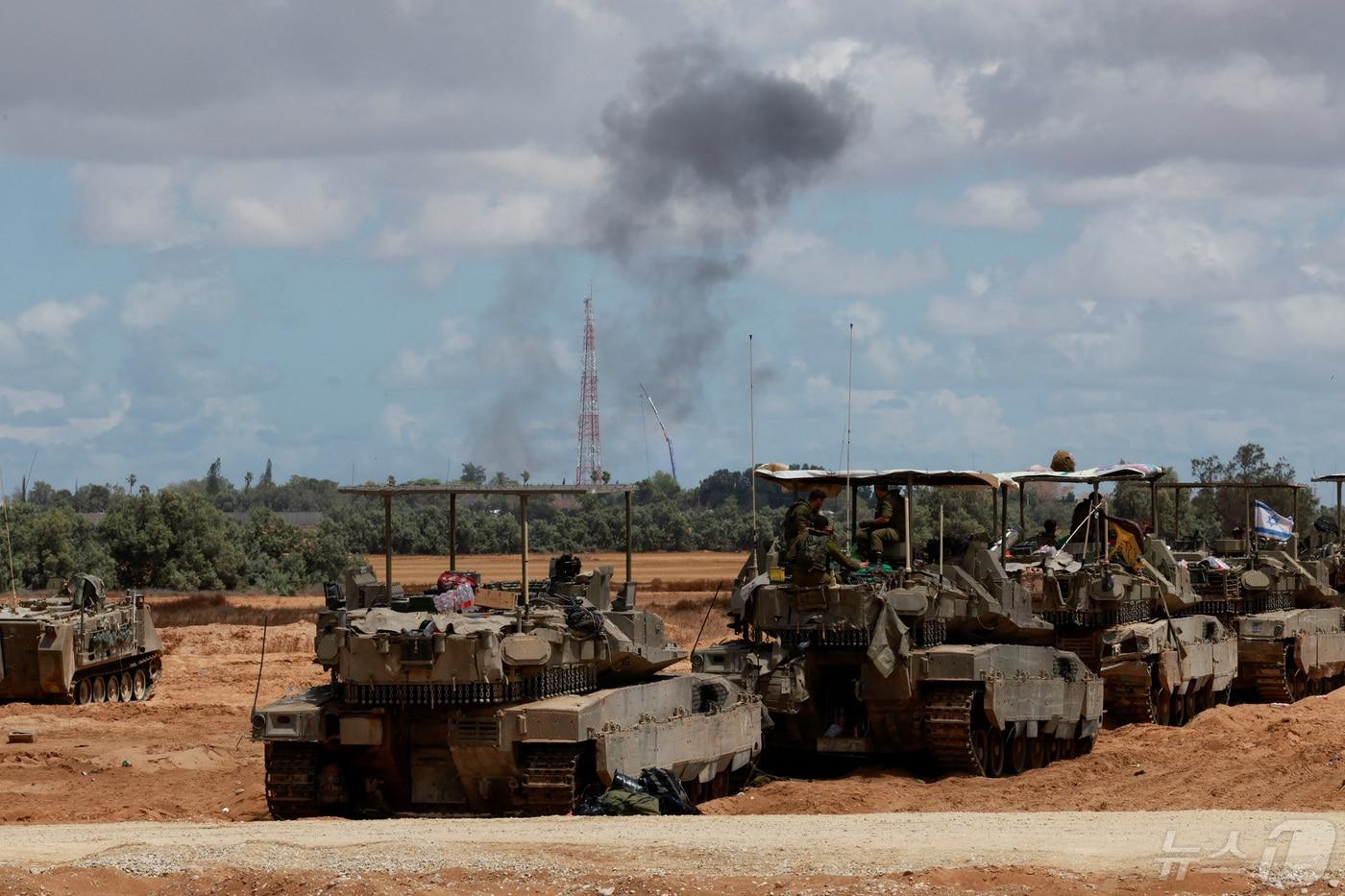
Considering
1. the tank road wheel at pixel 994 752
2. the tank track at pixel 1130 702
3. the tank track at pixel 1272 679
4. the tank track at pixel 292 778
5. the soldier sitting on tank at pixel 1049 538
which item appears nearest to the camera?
the tank track at pixel 292 778

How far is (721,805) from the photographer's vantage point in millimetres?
22219

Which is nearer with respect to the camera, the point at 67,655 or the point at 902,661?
the point at 902,661

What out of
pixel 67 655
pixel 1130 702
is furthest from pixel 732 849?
pixel 67 655

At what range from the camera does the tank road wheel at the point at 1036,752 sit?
85.4 feet

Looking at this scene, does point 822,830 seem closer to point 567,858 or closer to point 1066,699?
point 567,858

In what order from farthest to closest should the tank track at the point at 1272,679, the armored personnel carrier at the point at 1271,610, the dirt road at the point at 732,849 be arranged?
the tank track at the point at 1272,679
the armored personnel carrier at the point at 1271,610
the dirt road at the point at 732,849

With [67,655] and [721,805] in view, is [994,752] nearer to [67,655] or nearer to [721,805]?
[721,805]

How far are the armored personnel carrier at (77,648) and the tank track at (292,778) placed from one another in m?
15.6

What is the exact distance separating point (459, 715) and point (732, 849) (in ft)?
14.0

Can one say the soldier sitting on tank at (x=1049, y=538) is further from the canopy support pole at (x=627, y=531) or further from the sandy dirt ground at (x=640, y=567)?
the sandy dirt ground at (x=640, y=567)

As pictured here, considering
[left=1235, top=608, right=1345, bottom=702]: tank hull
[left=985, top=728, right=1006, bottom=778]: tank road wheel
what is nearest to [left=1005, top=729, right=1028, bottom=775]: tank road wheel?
[left=985, top=728, right=1006, bottom=778]: tank road wheel

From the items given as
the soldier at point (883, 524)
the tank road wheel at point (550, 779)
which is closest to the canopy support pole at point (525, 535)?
the tank road wheel at point (550, 779)

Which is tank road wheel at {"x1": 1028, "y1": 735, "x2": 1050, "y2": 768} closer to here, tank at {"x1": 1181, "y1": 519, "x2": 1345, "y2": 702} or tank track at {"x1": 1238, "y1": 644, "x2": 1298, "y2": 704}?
tank at {"x1": 1181, "y1": 519, "x2": 1345, "y2": 702}

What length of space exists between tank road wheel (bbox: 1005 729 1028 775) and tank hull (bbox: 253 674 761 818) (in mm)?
6075
